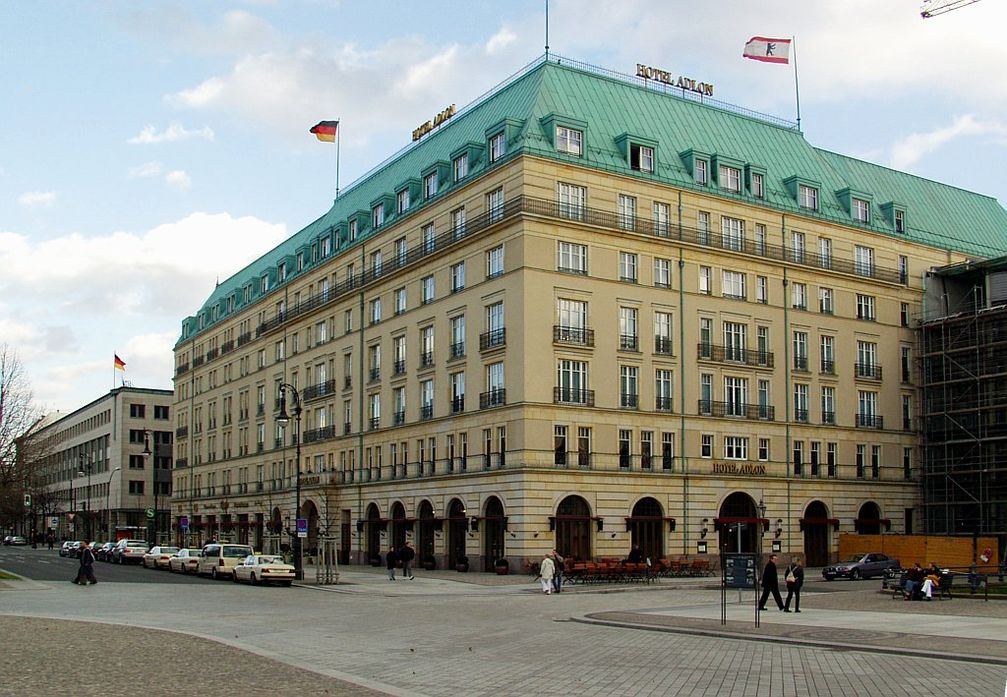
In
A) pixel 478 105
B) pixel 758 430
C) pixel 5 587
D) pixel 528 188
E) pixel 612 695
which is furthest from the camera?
pixel 478 105

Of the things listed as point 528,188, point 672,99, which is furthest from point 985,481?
point 528,188

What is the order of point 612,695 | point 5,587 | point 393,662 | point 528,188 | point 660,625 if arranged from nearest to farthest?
1. point 612,695
2. point 393,662
3. point 660,625
4. point 5,587
5. point 528,188

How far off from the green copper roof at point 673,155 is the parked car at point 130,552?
82.3 feet

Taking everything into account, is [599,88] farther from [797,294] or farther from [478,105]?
[797,294]

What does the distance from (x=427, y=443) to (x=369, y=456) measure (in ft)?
27.8

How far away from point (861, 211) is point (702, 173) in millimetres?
13858

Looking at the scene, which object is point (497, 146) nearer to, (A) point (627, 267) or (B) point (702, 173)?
(A) point (627, 267)

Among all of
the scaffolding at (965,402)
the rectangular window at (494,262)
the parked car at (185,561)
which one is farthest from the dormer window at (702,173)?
the parked car at (185,561)

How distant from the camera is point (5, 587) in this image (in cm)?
4400

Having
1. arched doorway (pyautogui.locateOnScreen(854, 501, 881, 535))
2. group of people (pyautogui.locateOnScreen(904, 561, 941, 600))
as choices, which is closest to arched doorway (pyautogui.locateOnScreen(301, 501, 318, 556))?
arched doorway (pyautogui.locateOnScreen(854, 501, 881, 535))

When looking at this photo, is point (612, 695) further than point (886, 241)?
No

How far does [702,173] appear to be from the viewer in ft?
221

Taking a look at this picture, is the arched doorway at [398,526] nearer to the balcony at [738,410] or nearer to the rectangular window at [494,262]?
the rectangular window at [494,262]

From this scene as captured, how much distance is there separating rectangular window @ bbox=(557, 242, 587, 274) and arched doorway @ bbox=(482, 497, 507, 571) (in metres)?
12.8
